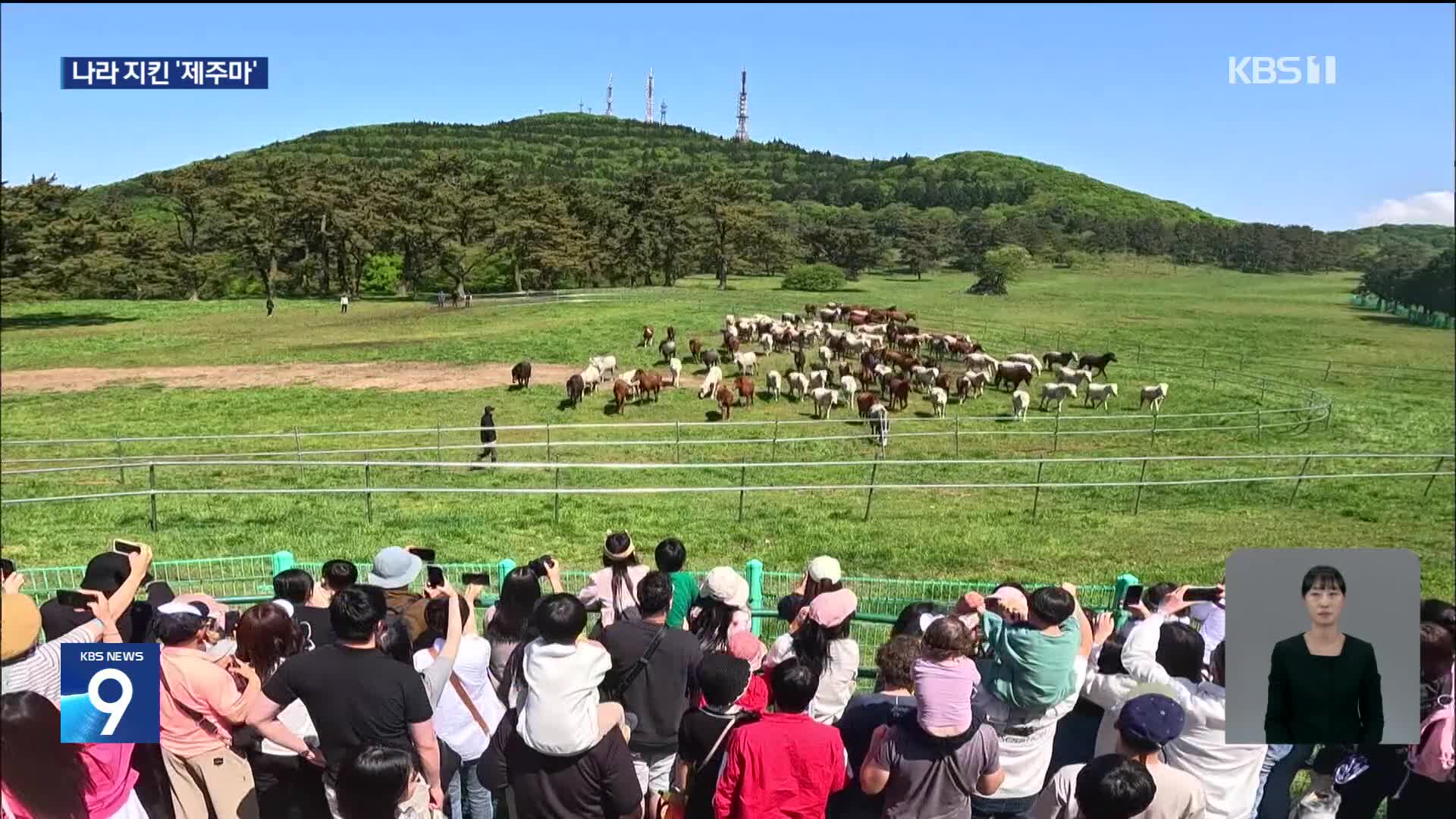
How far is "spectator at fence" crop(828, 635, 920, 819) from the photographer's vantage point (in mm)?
4043

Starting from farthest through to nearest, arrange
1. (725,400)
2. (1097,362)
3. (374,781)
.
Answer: (1097,362) → (725,400) → (374,781)

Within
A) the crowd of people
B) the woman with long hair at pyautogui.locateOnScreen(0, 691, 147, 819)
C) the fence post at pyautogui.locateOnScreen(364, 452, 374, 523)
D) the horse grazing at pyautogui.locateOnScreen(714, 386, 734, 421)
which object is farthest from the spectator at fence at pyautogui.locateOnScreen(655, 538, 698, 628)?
the horse grazing at pyautogui.locateOnScreen(714, 386, 734, 421)

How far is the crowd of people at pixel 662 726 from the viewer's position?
145 inches

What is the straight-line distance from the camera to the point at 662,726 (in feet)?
14.9

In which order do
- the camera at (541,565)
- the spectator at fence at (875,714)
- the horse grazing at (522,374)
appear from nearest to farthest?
1. the spectator at fence at (875,714)
2. the camera at (541,565)
3. the horse grazing at (522,374)

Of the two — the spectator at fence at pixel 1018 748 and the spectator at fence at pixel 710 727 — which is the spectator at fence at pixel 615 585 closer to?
the spectator at fence at pixel 710 727

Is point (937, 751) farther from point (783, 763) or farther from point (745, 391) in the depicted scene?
point (745, 391)

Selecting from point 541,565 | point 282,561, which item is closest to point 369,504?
point 282,561

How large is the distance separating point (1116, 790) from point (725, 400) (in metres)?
19.2

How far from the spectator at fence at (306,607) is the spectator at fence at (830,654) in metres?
2.68

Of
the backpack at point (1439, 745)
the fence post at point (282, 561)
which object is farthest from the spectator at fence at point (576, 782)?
the fence post at point (282, 561)

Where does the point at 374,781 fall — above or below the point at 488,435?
above

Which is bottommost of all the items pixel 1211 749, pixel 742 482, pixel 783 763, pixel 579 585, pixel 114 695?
pixel 579 585

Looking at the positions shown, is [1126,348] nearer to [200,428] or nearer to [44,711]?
[200,428]
